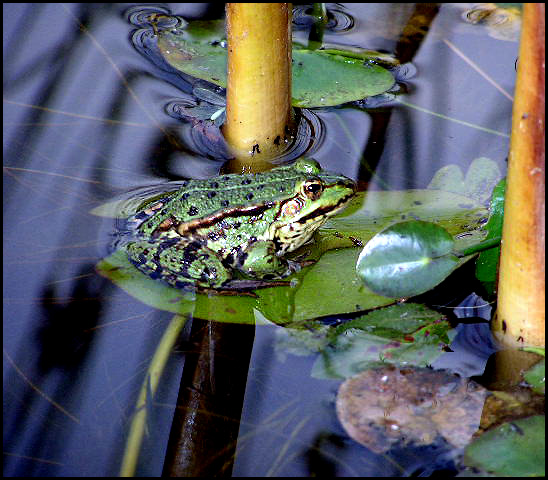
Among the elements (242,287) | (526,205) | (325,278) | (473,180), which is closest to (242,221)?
(242,287)

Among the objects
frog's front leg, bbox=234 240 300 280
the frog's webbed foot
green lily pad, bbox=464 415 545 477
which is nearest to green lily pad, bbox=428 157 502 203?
frog's front leg, bbox=234 240 300 280

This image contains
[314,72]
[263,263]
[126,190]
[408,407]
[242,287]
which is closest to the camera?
[408,407]

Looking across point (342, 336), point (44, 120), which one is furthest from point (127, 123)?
point (342, 336)

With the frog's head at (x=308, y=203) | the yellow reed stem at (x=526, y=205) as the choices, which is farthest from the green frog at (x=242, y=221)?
the yellow reed stem at (x=526, y=205)

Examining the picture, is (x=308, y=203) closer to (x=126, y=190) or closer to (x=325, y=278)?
(x=325, y=278)

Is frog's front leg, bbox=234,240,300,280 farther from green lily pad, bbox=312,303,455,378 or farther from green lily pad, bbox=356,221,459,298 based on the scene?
green lily pad, bbox=356,221,459,298

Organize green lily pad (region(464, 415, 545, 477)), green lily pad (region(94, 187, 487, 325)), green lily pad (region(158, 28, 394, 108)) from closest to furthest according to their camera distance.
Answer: green lily pad (region(464, 415, 545, 477))
green lily pad (region(94, 187, 487, 325))
green lily pad (region(158, 28, 394, 108))
